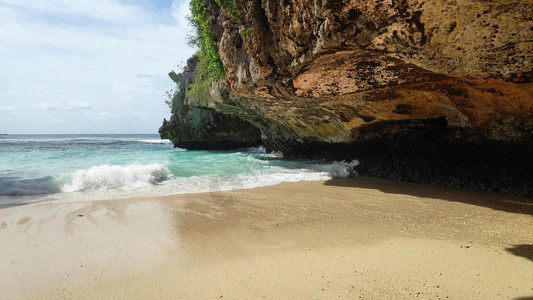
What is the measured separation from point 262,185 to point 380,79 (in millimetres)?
3699

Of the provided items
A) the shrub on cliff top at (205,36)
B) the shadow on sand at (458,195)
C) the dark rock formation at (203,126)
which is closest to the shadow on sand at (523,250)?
the shadow on sand at (458,195)

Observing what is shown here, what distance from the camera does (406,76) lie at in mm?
5262

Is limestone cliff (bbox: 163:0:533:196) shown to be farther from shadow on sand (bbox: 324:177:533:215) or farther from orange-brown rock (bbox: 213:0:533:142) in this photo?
shadow on sand (bbox: 324:177:533:215)

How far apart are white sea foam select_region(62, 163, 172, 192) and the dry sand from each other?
1.75 metres

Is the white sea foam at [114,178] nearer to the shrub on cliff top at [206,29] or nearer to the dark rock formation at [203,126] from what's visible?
the shrub on cliff top at [206,29]

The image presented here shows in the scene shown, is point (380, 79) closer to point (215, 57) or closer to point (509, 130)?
point (509, 130)

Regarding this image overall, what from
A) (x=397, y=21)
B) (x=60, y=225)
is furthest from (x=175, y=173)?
(x=397, y=21)

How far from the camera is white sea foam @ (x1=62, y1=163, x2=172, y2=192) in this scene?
662 centimetres

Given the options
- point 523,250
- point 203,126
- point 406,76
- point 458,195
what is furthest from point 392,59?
point 203,126

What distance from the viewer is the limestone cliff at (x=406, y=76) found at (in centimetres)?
346

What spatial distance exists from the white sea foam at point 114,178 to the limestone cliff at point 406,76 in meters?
3.62

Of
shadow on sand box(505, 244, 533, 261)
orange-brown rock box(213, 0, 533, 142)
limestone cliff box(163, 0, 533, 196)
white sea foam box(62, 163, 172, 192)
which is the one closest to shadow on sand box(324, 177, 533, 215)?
limestone cliff box(163, 0, 533, 196)

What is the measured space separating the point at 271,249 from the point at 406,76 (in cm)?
452

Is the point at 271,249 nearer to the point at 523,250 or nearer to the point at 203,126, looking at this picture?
the point at 523,250
